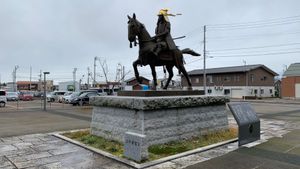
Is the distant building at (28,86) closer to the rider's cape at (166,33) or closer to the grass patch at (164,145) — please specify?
the grass patch at (164,145)

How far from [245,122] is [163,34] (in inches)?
143

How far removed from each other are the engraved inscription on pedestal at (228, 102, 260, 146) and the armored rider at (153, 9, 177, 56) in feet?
8.84

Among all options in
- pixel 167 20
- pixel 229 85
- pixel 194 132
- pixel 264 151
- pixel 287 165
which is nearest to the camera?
pixel 287 165

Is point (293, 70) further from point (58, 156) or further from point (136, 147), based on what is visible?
point (58, 156)

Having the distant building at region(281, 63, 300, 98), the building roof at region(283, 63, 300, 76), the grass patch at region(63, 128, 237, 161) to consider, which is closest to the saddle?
the grass patch at region(63, 128, 237, 161)

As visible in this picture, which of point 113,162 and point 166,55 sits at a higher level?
point 166,55

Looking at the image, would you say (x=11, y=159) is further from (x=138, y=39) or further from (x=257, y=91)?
(x=257, y=91)

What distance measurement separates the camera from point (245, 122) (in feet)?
22.1

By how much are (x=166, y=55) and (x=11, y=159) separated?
5.23 m

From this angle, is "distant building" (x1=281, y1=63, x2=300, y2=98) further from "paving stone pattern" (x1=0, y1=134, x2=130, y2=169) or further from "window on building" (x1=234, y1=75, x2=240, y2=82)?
"paving stone pattern" (x1=0, y1=134, x2=130, y2=169)

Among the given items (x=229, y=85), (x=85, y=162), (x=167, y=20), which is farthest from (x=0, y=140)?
(x=229, y=85)

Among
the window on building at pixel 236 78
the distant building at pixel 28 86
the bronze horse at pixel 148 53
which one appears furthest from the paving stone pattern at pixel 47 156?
the distant building at pixel 28 86

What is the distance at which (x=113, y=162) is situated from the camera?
5.16 metres

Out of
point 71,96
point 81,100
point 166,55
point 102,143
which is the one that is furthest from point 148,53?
point 71,96
